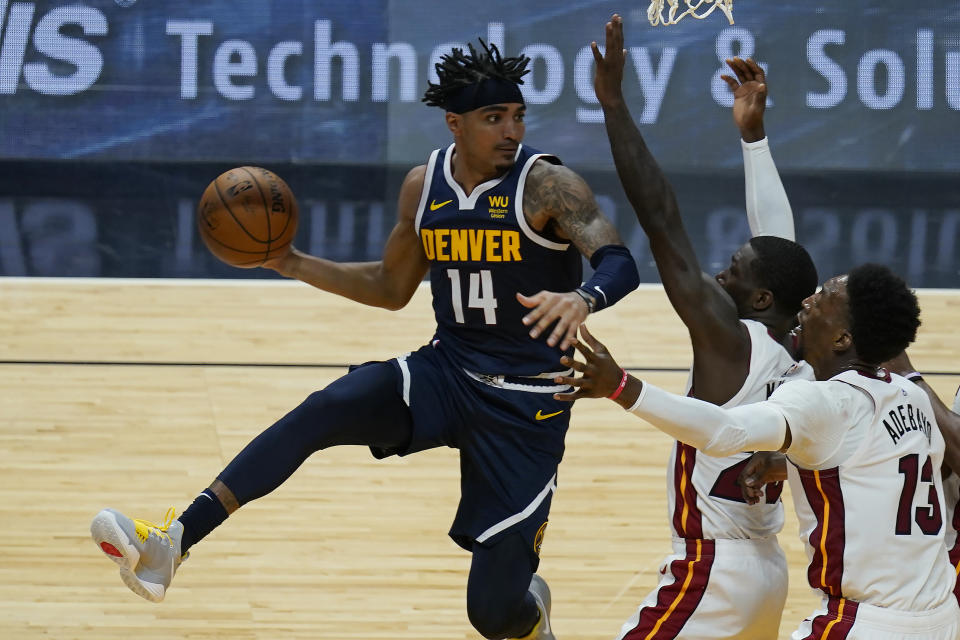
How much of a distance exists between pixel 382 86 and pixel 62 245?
13.4 ft

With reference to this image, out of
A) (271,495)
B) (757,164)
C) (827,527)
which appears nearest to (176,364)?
(271,495)

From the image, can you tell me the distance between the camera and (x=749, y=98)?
13.5ft

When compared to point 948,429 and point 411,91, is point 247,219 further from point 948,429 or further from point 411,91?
point 411,91

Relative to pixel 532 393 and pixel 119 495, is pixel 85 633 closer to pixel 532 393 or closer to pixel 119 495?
pixel 119 495

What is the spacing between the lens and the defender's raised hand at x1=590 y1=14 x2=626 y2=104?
12.3 ft

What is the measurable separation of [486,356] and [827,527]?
132cm

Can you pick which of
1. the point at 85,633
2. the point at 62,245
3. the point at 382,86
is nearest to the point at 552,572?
the point at 85,633

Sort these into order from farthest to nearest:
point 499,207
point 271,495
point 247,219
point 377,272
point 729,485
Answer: point 271,495 → point 377,272 → point 247,219 → point 499,207 → point 729,485

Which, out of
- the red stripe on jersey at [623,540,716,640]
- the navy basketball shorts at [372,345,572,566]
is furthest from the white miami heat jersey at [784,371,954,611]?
the navy basketball shorts at [372,345,572,566]

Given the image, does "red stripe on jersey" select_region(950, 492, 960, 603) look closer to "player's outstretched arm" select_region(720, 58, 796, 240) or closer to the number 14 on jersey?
"player's outstretched arm" select_region(720, 58, 796, 240)

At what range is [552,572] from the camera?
5.21 metres

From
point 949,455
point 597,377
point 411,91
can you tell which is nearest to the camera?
point 597,377

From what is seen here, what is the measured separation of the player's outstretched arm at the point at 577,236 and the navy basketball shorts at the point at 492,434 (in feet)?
1.07

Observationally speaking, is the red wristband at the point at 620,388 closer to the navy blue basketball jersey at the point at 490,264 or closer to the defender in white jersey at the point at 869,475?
the defender in white jersey at the point at 869,475
